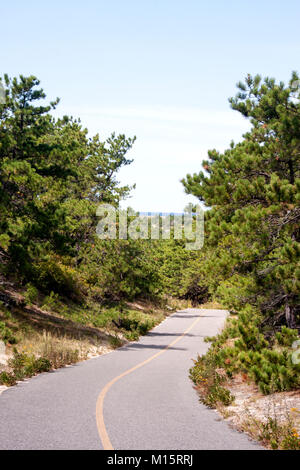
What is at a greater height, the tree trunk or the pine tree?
the pine tree

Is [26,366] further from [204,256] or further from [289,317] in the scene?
[289,317]

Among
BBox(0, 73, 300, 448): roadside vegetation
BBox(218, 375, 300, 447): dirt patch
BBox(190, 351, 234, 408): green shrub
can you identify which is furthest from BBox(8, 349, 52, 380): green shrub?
BBox(218, 375, 300, 447): dirt patch

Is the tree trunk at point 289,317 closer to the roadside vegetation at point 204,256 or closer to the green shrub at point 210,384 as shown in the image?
the roadside vegetation at point 204,256

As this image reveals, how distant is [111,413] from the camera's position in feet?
30.7

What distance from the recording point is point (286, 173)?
13.8 metres

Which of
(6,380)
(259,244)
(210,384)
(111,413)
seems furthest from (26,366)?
(259,244)

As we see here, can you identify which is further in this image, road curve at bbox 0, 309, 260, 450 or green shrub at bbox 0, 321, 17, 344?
green shrub at bbox 0, 321, 17, 344

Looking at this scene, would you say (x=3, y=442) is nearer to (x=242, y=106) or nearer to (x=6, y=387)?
(x=6, y=387)

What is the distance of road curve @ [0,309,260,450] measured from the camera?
724 centimetres

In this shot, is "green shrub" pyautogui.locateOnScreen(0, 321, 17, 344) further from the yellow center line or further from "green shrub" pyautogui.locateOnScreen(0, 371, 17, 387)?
"green shrub" pyautogui.locateOnScreen(0, 371, 17, 387)

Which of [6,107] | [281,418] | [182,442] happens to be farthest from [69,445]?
[6,107]

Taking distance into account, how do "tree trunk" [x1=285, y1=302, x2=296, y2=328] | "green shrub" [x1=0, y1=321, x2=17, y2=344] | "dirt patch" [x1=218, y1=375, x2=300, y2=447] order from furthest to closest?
"green shrub" [x1=0, y1=321, x2=17, y2=344]
"tree trunk" [x1=285, y1=302, x2=296, y2=328]
"dirt patch" [x1=218, y1=375, x2=300, y2=447]

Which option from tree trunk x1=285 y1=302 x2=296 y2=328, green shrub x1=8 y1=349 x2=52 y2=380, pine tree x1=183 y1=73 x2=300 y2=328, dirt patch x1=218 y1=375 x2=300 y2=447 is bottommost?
green shrub x1=8 y1=349 x2=52 y2=380

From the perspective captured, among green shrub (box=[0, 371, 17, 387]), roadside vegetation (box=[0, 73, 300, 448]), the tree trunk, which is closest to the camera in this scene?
roadside vegetation (box=[0, 73, 300, 448])
